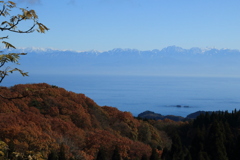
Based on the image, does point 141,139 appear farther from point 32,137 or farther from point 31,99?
point 32,137

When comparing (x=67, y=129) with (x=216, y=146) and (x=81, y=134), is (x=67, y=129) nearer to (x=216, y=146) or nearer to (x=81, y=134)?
(x=81, y=134)

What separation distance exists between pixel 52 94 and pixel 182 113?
119 metres

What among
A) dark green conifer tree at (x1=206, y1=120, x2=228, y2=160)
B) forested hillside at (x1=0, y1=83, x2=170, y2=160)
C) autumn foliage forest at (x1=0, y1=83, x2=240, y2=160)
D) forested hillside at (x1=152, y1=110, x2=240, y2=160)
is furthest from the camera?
dark green conifer tree at (x1=206, y1=120, x2=228, y2=160)

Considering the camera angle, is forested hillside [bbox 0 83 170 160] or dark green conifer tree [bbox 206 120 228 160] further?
dark green conifer tree [bbox 206 120 228 160]

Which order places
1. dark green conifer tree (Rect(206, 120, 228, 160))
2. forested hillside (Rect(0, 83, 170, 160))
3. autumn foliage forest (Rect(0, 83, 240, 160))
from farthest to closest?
dark green conifer tree (Rect(206, 120, 228, 160)) → autumn foliage forest (Rect(0, 83, 240, 160)) → forested hillside (Rect(0, 83, 170, 160))

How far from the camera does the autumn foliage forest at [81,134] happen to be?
2383cm

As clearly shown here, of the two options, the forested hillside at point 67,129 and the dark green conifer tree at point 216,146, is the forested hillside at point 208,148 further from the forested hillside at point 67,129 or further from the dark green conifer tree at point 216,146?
the forested hillside at point 67,129

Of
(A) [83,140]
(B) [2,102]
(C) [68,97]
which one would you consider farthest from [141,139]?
(B) [2,102]

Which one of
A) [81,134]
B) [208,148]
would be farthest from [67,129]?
[208,148]

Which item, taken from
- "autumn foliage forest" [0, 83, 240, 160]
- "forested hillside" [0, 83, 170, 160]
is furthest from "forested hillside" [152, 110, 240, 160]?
Answer: "forested hillside" [0, 83, 170, 160]

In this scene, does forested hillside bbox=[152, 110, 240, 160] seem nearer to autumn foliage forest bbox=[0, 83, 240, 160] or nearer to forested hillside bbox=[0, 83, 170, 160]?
autumn foliage forest bbox=[0, 83, 240, 160]

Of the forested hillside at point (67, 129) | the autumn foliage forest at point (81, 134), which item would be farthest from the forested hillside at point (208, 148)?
the forested hillside at point (67, 129)

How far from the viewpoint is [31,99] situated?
36.8 metres

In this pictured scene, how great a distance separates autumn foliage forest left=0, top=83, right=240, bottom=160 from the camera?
23828 millimetres
